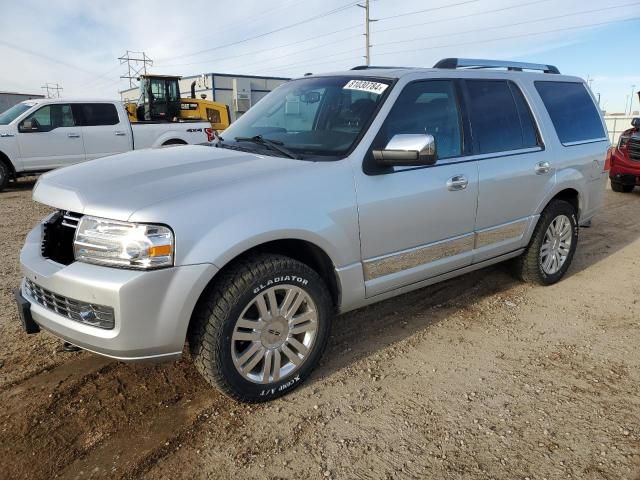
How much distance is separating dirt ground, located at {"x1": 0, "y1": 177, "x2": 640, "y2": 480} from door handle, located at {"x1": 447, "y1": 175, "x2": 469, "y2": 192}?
1.10 metres

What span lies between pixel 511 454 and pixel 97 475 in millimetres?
1974

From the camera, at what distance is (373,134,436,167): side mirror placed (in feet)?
9.44

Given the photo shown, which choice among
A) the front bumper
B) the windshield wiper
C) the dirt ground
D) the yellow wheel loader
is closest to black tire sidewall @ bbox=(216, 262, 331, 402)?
the dirt ground

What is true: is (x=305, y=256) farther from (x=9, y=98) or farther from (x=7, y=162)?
(x=9, y=98)

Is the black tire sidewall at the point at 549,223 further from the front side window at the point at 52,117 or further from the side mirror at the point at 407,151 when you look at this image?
the front side window at the point at 52,117

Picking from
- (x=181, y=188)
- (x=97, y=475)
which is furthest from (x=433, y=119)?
(x=97, y=475)

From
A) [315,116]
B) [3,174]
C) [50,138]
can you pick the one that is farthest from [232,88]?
[315,116]

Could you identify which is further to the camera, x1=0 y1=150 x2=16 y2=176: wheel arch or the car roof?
x1=0 y1=150 x2=16 y2=176: wheel arch

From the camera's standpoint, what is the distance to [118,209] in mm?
2316

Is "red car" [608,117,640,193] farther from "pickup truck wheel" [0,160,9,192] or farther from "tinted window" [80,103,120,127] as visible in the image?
"pickup truck wheel" [0,160,9,192]

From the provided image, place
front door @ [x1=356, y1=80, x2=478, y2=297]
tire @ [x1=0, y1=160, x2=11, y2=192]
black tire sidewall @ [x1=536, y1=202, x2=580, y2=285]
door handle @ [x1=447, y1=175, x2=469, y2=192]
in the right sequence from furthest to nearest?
tire @ [x1=0, y1=160, x2=11, y2=192] → black tire sidewall @ [x1=536, y1=202, x2=580, y2=285] → door handle @ [x1=447, y1=175, x2=469, y2=192] → front door @ [x1=356, y1=80, x2=478, y2=297]

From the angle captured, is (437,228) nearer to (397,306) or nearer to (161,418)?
(397,306)

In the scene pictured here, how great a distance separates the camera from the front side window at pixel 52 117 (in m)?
10.5

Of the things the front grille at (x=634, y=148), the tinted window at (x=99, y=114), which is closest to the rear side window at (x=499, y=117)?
the front grille at (x=634, y=148)
